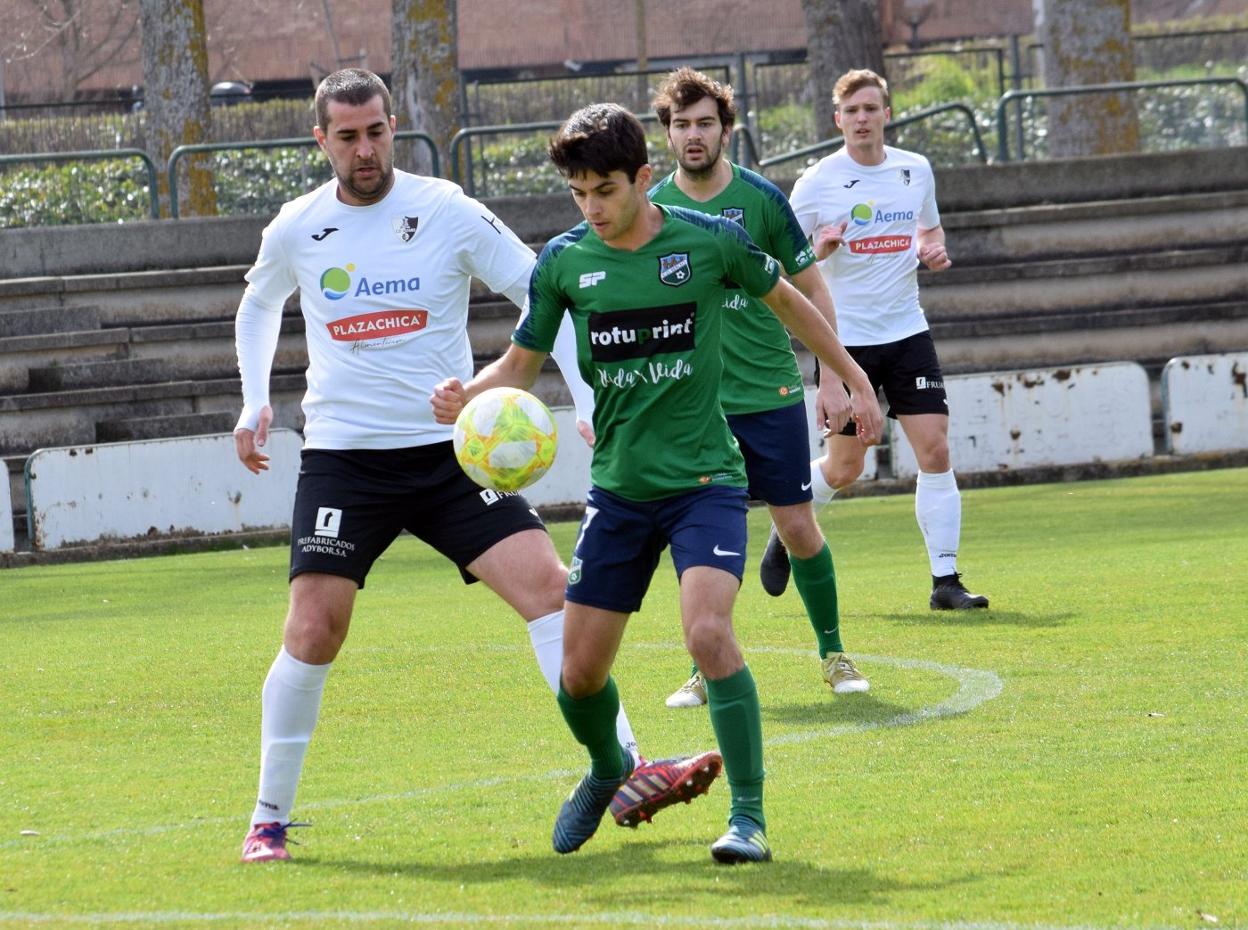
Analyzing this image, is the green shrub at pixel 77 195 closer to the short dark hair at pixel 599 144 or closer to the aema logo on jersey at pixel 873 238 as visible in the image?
the aema logo on jersey at pixel 873 238

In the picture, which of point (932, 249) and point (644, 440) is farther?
point (932, 249)

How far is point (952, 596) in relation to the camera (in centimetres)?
1030

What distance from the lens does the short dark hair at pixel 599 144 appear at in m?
5.23

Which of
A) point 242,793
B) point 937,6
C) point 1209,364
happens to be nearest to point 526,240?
point 1209,364

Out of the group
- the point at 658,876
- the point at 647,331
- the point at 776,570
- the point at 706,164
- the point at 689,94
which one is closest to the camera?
the point at 658,876

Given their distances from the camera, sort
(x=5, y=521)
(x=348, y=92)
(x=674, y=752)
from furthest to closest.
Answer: (x=5, y=521), (x=674, y=752), (x=348, y=92)

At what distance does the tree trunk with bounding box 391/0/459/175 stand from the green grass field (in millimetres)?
12696

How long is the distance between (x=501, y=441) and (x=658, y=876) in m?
1.24

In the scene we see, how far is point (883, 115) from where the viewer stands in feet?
33.8

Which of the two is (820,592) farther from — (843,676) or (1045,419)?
(1045,419)

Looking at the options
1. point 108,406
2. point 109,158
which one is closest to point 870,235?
point 108,406

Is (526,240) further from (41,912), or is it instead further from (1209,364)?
(41,912)

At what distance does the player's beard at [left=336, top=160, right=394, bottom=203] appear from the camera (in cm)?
602

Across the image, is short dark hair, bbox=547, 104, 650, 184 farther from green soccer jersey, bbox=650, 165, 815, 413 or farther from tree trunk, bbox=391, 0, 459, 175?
tree trunk, bbox=391, 0, 459, 175
